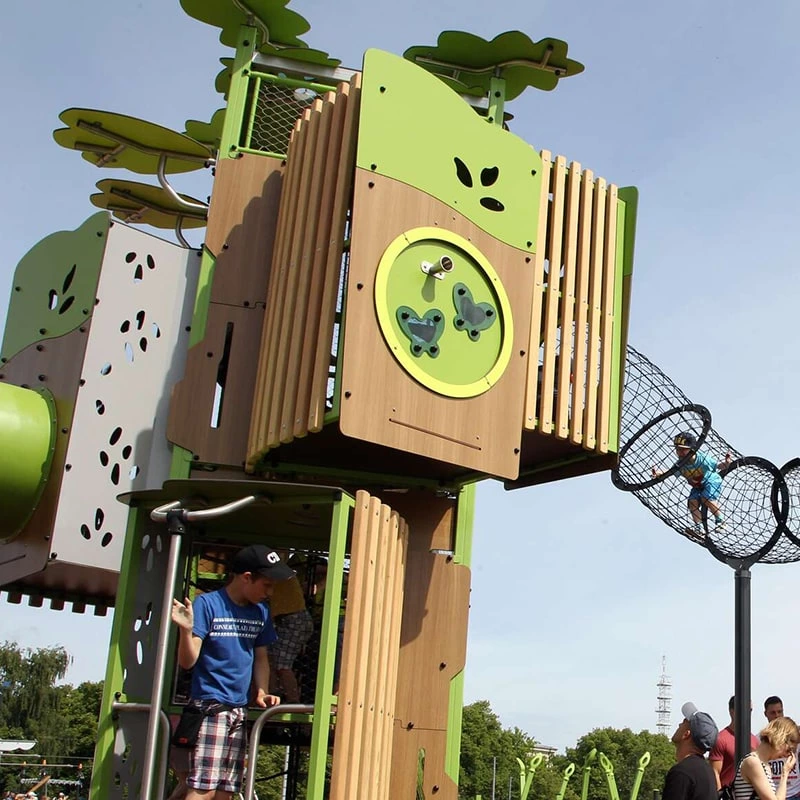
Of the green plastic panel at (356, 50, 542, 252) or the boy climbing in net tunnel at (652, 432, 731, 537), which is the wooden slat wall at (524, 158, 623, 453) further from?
the boy climbing in net tunnel at (652, 432, 731, 537)

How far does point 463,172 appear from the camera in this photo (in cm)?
866

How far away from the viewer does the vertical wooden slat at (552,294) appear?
8891 millimetres

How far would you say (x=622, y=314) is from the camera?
9680 millimetres

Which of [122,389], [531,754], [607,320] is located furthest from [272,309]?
[531,754]

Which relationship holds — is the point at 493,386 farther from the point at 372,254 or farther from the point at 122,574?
the point at 122,574

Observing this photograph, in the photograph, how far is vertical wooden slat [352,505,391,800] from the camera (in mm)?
6934

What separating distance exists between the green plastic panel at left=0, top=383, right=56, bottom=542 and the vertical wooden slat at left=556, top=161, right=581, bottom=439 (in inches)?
158

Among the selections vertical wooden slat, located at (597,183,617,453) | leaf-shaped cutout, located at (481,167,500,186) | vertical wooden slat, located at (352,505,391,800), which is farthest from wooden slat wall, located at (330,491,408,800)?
leaf-shaped cutout, located at (481,167,500,186)

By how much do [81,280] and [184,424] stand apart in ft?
5.38

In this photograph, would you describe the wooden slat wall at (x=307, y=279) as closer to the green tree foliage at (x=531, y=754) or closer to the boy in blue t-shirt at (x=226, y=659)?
the boy in blue t-shirt at (x=226, y=659)

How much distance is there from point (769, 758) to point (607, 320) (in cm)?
379

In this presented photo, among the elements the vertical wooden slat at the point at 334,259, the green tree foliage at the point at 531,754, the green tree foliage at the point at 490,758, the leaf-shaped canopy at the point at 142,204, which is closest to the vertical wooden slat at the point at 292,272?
the vertical wooden slat at the point at 334,259

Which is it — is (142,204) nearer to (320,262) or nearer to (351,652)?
(320,262)

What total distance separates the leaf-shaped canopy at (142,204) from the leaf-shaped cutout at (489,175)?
5.59 m
